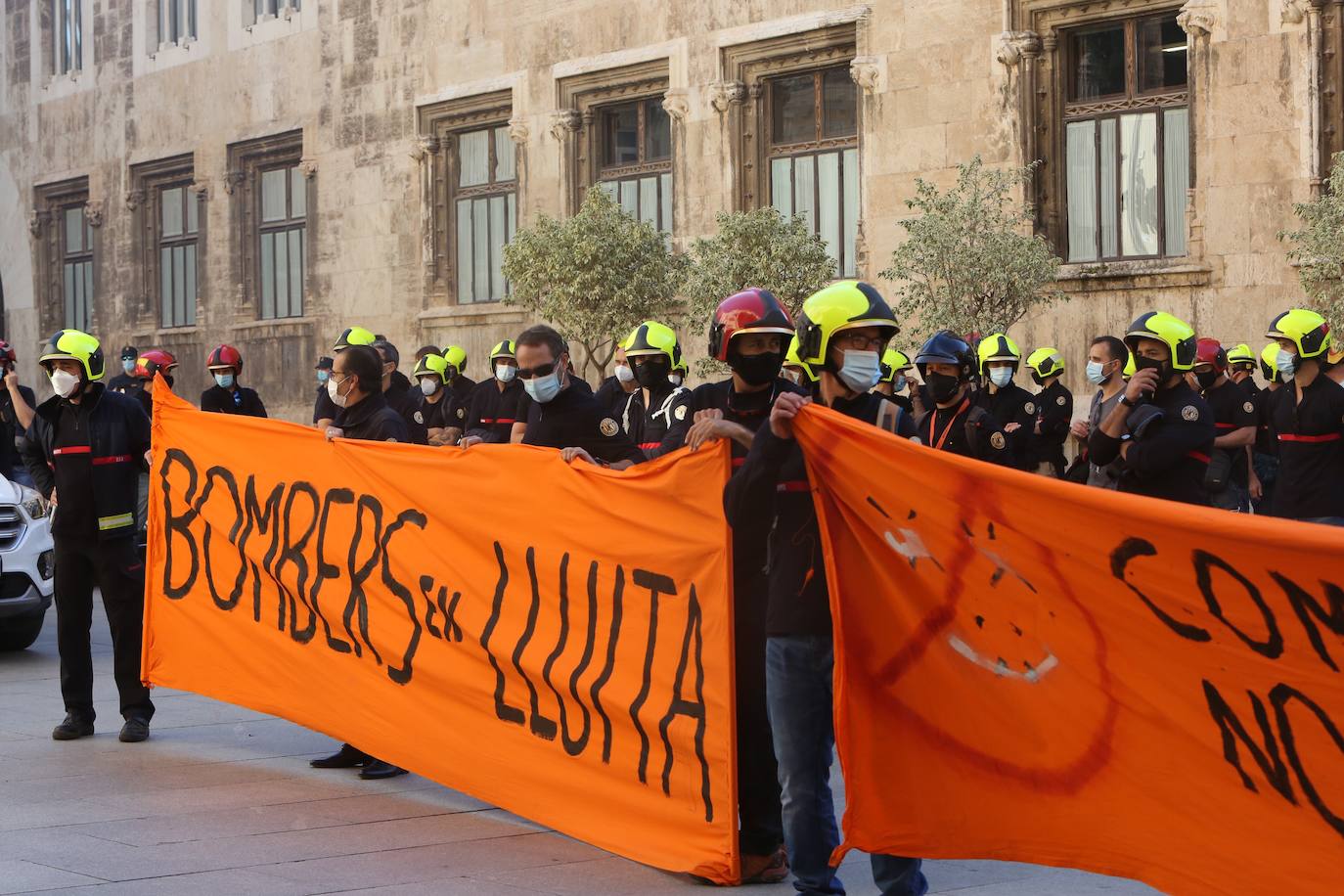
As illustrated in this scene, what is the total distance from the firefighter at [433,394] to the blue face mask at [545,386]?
11010 millimetres

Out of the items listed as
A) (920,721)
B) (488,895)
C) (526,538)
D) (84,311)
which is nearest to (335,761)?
(526,538)

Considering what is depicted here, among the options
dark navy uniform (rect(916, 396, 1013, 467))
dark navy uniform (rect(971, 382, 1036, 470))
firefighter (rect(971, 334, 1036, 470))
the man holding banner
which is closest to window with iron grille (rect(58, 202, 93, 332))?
firefighter (rect(971, 334, 1036, 470))

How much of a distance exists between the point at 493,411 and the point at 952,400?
6.16m

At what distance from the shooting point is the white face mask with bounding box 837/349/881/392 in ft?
19.2

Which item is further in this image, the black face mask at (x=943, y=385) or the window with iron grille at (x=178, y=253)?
the window with iron grille at (x=178, y=253)

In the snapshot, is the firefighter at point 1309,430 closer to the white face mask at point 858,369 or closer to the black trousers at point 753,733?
the black trousers at point 753,733

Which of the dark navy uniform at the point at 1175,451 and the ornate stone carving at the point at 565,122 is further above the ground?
the ornate stone carving at the point at 565,122

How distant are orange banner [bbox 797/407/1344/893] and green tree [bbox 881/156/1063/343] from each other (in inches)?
548

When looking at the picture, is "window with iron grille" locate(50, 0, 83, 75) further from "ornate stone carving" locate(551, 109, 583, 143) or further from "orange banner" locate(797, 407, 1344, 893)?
"orange banner" locate(797, 407, 1344, 893)

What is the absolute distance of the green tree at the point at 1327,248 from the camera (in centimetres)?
1684

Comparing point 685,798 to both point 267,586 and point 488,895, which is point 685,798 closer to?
point 488,895

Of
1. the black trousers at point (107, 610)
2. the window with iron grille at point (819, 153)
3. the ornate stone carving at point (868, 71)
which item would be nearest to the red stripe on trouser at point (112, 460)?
the black trousers at point (107, 610)

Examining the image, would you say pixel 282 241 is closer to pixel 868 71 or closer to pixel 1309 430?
pixel 868 71

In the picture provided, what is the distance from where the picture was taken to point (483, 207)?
30000mm
